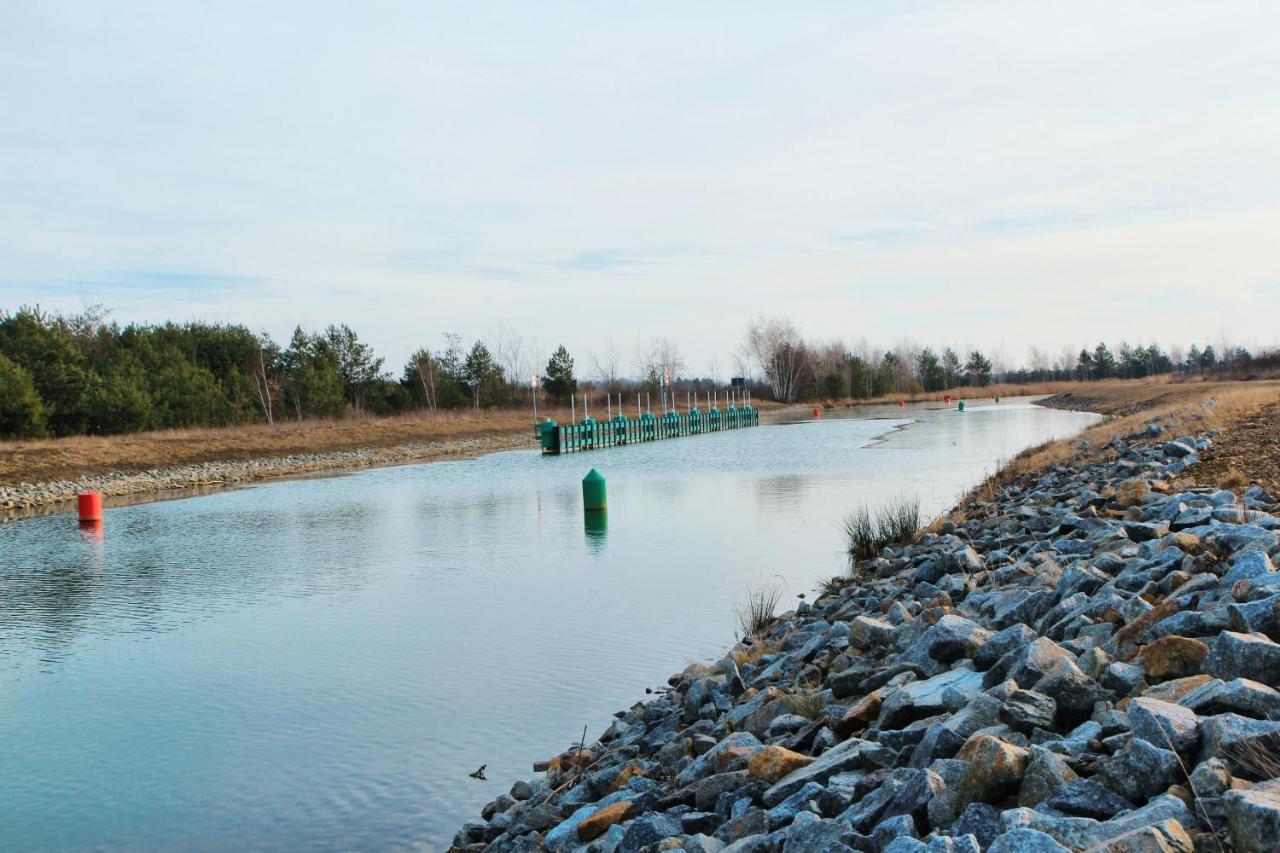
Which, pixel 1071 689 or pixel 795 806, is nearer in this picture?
pixel 795 806

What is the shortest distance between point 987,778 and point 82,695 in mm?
8109

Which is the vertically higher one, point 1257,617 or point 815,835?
point 1257,617

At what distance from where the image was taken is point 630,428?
4931 centimetres

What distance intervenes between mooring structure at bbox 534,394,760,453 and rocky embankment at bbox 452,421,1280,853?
3219 centimetres

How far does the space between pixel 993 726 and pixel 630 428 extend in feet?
150

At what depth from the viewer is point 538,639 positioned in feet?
31.9

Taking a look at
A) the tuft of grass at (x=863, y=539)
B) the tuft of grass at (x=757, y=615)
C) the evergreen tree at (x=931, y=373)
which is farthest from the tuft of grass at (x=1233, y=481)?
the evergreen tree at (x=931, y=373)

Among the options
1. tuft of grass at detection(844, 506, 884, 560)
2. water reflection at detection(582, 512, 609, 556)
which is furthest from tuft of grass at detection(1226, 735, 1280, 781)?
water reflection at detection(582, 512, 609, 556)

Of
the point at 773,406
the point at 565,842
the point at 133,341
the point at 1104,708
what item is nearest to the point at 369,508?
the point at 565,842

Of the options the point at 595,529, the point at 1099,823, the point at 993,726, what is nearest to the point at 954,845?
the point at 1099,823

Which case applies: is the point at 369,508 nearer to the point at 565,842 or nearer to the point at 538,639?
the point at 538,639

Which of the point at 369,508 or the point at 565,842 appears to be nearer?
the point at 565,842

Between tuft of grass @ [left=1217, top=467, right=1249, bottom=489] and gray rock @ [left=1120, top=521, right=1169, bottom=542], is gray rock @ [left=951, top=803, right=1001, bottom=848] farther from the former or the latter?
tuft of grass @ [left=1217, top=467, right=1249, bottom=489]

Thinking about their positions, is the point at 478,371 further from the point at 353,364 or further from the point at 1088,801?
the point at 1088,801
